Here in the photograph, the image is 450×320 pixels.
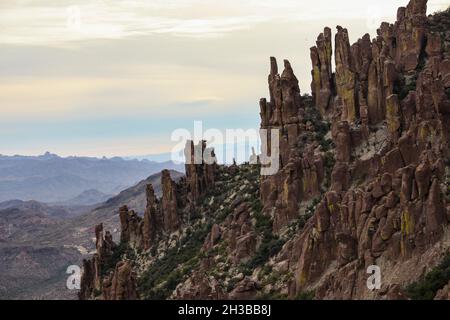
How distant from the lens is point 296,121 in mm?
103938

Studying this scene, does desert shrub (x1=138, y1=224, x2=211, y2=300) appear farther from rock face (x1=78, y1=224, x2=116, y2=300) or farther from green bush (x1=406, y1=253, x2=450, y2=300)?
green bush (x1=406, y1=253, x2=450, y2=300)

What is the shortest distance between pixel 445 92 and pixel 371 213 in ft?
68.6

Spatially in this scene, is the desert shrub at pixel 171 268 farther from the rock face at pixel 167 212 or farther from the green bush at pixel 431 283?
the green bush at pixel 431 283

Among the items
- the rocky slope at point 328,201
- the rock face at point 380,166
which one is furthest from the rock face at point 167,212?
the rock face at point 380,166

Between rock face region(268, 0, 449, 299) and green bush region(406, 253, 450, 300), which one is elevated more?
rock face region(268, 0, 449, 299)

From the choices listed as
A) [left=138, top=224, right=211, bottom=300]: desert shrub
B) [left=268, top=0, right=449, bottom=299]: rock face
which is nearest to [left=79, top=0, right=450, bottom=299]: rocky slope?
[left=268, top=0, right=449, bottom=299]: rock face

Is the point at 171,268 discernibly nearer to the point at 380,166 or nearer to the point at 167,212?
the point at 167,212

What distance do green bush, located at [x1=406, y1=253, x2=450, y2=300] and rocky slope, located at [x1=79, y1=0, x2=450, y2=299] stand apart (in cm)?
14

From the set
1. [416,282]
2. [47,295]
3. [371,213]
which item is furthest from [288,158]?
[47,295]

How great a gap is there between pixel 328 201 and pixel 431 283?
61.9ft

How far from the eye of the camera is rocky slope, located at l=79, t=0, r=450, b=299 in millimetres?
68625

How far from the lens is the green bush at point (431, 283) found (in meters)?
59.5

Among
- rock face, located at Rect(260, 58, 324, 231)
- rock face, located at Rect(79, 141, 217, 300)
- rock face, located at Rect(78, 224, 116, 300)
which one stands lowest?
rock face, located at Rect(78, 224, 116, 300)

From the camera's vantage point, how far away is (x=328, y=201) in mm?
78500
